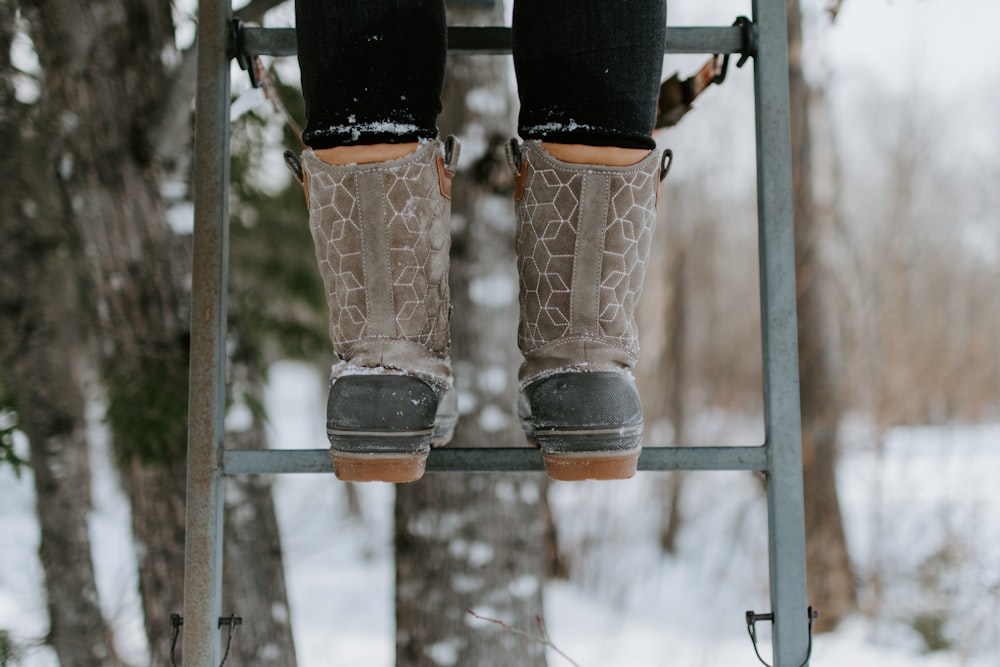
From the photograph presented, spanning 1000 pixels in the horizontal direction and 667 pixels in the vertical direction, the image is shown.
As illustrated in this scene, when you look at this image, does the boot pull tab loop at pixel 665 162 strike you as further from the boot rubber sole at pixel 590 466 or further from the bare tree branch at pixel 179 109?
the bare tree branch at pixel 179 109

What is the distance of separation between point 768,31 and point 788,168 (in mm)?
191

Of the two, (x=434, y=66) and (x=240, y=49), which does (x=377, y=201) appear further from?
(x=240, y=49)

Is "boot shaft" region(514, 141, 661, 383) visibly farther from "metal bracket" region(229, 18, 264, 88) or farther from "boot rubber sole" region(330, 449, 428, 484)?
"metal bracket" region(229, 18, 264, 88)

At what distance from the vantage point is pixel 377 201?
0.85 metres

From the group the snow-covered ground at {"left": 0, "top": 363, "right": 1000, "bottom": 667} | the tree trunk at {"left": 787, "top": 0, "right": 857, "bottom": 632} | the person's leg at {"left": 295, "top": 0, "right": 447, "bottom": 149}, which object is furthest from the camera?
the tree trunk at {"left": 787, "top": 0, "right": 857, "bottom": 632}

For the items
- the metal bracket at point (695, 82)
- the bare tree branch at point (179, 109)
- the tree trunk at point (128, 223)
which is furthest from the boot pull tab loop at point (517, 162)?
the tree trunk at point (128, 223)

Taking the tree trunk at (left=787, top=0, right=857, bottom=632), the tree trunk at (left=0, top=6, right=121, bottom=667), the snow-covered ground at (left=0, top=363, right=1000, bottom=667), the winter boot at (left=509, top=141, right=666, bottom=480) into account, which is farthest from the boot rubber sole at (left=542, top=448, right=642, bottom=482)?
the tree trunk at (left=787, top=0, right=857, bottom=632)

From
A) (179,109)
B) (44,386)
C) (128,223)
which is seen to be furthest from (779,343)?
(44,386)

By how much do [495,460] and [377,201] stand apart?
1.17 ft

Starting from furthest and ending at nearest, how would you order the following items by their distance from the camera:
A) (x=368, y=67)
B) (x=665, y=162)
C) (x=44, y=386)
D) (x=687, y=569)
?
(x=687, y=569) < (x=44, y=386) < (x=665, y=162) < (x=368, y=67)

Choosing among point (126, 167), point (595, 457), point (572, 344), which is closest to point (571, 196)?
point (572, 344)

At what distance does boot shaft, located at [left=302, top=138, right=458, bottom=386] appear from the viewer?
85cm

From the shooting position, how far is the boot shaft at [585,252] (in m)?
0.86

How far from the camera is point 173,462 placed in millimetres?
1894
